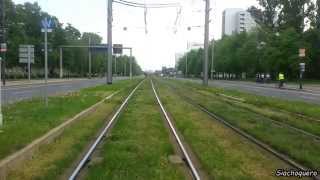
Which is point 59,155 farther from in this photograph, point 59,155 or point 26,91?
point 26,91

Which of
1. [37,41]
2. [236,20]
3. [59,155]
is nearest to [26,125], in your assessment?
[59,155]

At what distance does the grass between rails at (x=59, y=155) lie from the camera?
31.1 ft

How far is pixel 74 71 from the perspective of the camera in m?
156

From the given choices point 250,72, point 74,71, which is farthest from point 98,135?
point 74,71

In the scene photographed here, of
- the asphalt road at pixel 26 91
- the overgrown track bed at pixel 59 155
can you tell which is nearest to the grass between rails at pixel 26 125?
the overgrown track bed at pixel 59 155

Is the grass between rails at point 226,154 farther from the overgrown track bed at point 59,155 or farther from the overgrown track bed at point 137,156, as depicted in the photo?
the overgrown track bed at point 59,155

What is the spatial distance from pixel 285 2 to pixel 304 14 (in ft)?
13.3

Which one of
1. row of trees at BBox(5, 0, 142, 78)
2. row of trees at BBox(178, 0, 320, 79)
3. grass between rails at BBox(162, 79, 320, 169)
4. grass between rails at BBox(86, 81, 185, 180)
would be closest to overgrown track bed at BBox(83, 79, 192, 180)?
grass between rails at BBox(86, 81, 185, 180)

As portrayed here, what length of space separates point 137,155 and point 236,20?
524ft

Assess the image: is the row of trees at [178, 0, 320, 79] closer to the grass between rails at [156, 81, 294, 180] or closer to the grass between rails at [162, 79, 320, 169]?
the grass between rails at [162, 79, 320, 169]

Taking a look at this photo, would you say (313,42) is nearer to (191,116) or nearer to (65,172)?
(191,116)

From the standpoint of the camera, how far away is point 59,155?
11.6 m

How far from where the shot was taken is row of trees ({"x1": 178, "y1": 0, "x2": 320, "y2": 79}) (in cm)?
8825

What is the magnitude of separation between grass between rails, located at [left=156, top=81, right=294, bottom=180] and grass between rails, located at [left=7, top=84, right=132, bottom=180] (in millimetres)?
2611
